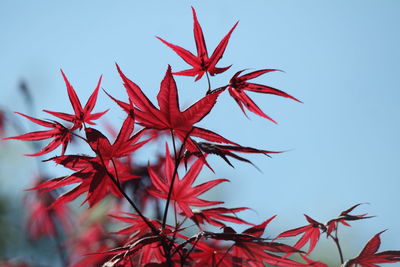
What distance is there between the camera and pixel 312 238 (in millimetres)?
717

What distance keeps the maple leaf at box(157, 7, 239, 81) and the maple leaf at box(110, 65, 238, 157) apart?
111mm

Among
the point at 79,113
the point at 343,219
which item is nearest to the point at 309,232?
the point at 343,219

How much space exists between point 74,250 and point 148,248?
76 cm

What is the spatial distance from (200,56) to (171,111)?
159 millimetres

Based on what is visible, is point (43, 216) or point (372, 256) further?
point (43, 216)

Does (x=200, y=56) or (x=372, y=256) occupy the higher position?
(x=200, y=56)

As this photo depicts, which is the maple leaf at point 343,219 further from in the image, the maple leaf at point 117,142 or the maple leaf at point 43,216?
the maple leaf at point 43,216

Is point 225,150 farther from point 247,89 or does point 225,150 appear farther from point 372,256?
point 372,256

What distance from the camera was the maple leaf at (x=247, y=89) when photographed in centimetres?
65

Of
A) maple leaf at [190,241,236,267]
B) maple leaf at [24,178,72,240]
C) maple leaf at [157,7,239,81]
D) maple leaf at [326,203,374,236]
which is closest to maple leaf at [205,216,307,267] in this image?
maple leaf at [190,241,236,267]

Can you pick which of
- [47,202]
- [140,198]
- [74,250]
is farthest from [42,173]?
[140,198]

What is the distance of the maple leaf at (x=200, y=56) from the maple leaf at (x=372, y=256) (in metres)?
0.37

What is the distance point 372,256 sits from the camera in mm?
654

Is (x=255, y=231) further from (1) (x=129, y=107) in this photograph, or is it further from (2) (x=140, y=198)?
(2) (x=140, y=198)
